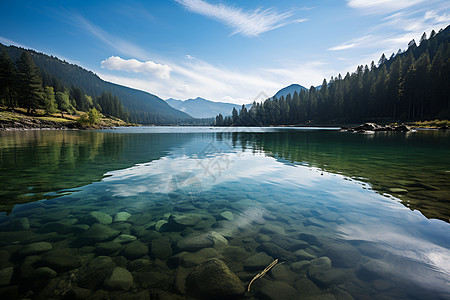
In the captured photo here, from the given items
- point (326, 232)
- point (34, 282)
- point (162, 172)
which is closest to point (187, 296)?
point (34, 282)

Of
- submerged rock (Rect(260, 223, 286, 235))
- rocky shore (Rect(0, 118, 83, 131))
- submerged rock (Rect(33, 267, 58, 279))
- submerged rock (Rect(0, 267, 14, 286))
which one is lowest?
submerged rock (Rect(260, 223, 286, 235))

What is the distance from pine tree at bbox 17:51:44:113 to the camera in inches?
3568

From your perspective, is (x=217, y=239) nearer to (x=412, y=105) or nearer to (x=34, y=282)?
Result: (x=34, y=282)

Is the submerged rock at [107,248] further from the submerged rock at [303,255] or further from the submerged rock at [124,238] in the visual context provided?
the submerged rock at [303,255]

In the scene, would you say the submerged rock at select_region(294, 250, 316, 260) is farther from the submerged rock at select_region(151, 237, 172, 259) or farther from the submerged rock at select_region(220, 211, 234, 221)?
the submerged rock at select_region(151, 237, 172, 259)

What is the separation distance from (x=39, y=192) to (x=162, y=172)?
610 centimetres

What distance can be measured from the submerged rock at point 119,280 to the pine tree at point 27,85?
125587 mm

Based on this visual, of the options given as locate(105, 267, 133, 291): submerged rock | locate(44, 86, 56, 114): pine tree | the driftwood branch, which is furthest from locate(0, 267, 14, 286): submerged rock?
locate(44, 86, 56, 114): pine tree

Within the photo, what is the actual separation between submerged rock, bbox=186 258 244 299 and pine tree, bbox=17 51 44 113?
127 m

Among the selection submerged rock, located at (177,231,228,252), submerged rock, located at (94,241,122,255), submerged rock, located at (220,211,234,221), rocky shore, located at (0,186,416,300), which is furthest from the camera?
submerged rock, located at (220,211,234,221)

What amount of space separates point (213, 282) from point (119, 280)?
71.5 inches

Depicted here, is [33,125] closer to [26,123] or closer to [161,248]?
[26,123]

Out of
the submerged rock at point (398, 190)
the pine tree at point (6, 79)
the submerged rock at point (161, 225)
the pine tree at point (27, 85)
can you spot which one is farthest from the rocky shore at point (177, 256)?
the pine tree at point (6, 79)

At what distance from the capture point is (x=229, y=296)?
3459 mm
